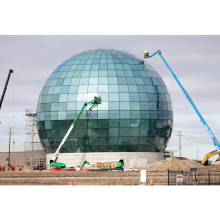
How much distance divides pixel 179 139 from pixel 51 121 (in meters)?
60.7

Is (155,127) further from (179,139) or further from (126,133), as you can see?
(179,139)

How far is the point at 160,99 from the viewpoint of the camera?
234 ft

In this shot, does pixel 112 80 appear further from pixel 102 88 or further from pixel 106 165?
pixel 106 165

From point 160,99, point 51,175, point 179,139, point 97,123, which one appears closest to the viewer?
point 51,175

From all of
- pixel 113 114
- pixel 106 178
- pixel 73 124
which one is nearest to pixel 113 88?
pixel 113 114

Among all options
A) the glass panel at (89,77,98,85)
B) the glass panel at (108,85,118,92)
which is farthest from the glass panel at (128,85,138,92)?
the glass panel at (89,77,98,85)

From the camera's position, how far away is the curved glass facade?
66938 mm

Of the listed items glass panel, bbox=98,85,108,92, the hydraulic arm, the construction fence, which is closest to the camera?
the construction fence

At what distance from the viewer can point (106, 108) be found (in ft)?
219

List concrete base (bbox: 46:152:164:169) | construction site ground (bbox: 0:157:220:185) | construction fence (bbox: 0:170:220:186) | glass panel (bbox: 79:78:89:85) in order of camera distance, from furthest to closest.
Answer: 1. glass panel (bbox: 79:78:89:85)
2. concrete base (bbox: 46:152:164:169)
3. construction site ground (bbox: 0:157:220:185)
4. construction fence (bbox: 0:170:220:186)

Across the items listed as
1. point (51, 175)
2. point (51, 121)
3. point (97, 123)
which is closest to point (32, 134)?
point (51, 121)

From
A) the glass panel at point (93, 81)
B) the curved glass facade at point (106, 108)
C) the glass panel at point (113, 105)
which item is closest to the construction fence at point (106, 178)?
the curved glass facade at point (106, 108)

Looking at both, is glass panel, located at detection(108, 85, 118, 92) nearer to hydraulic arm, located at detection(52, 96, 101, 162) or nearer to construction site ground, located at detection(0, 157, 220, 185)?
hydraulic arm, located at detection(52, 96, 101, 162)

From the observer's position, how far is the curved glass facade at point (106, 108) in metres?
66.9
